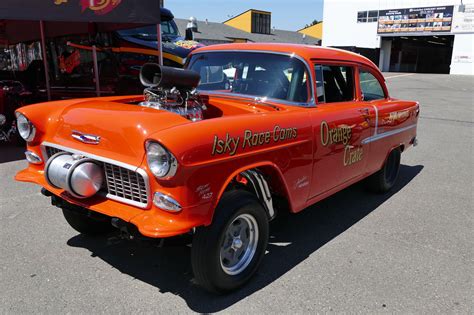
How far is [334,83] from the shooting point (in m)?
4.04

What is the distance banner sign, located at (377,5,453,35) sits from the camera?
36.8m

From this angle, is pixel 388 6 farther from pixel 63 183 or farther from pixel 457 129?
pixel 63 183

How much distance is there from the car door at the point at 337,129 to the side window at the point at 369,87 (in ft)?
0.89

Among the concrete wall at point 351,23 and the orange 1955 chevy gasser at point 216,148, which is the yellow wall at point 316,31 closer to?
the concrete wall at point 351,23

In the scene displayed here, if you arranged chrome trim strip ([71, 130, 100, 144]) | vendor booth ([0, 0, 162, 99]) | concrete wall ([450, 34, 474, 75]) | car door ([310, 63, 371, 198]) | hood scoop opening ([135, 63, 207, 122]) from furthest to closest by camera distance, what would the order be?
concrete wall ([450, 34, 474, 75]) < vendor booth ([0, 0, 162, 99]) < car door ([310, 63, 371, 198]) < hood scoop opening ([135, 63, 207, 122]) < chrome trim strip ([71, 130, 100, 144])

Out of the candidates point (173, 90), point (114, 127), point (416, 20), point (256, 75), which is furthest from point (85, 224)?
point (416, 20)

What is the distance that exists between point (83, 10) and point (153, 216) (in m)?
6.02

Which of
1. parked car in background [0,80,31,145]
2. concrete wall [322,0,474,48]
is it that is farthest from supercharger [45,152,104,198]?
concrete wall [322,0,474,48]

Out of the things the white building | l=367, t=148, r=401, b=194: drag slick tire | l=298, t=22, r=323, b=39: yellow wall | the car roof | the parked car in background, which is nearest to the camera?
the car roof

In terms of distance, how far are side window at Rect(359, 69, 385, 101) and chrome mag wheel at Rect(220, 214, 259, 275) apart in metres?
2.28

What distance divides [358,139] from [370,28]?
4212cm

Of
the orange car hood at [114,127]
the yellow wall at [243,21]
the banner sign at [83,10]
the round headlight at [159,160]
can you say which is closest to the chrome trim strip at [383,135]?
the orange car hood at [114,127]

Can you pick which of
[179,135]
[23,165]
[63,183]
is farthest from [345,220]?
[23,165]

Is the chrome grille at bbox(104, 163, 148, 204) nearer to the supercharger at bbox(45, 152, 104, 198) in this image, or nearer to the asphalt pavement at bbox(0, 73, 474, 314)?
the supercharger at bbox(45, 152, 104, 198)
